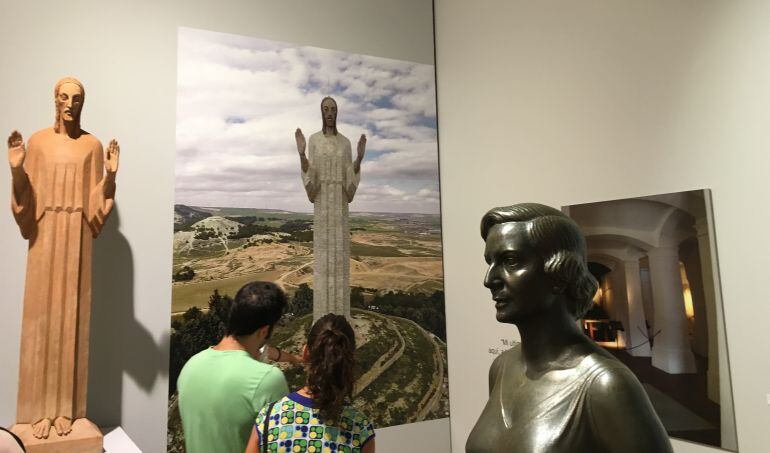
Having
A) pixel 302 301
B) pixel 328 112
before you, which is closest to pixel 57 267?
pixel 302 301

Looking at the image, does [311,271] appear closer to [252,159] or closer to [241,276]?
[241,276]

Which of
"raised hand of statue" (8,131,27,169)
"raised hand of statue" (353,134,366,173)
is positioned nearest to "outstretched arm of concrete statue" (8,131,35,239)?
"raised hand of statue" (8,131,27,169)

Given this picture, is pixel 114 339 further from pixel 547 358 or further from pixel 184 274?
pixel 547 358

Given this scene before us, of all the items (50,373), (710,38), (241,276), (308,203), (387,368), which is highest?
(710,38)

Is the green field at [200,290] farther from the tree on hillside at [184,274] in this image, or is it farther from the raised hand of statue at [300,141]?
the raised hand of statue at [300,141]

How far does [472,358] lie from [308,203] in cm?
206

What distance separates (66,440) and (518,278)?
9.41 feet

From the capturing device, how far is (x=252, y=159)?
475 cm

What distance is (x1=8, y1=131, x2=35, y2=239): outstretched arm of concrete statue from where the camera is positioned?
3.09 metres

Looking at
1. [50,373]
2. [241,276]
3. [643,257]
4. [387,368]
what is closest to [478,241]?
[387,368]

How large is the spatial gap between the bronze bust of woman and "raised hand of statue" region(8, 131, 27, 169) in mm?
2856

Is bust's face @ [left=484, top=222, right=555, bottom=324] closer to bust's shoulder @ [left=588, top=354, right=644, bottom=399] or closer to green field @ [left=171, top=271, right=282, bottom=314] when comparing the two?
bust's shoulder @ [left=588, top=354, right=644, bottom=399]

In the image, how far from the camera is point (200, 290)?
439cm

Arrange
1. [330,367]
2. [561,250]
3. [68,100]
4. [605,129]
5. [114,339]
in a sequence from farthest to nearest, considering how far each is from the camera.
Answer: [114,339] < [605,129] < [68,100] < [330,367] < [561,250]
